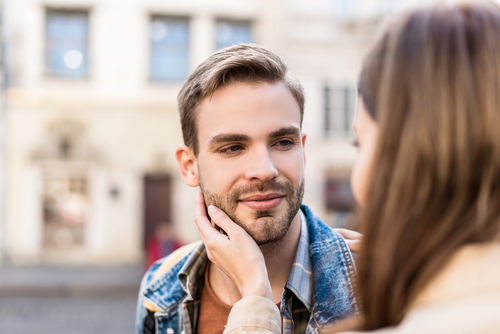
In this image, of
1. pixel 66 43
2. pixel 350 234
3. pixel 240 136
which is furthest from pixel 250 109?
pixel 66 43

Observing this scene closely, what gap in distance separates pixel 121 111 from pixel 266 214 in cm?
1349

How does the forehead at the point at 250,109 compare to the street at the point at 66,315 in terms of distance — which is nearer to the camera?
the forehead at the point at 250,109

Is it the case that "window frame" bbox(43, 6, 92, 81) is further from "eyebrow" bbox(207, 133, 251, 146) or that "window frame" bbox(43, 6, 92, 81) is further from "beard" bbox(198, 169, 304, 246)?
"beard" bbox(198, 169, 304, 246)

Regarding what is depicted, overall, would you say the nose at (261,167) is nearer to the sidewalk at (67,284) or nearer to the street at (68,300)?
the street at (68,300)

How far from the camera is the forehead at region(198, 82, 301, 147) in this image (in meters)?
1.82

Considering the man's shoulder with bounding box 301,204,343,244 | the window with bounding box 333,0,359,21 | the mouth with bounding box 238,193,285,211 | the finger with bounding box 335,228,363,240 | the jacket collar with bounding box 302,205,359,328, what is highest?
the window with bounding box 333,0,359,21

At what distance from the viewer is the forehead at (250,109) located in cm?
182

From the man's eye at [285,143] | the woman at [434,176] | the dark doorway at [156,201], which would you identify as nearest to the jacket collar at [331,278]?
the man's eye at [285,143]

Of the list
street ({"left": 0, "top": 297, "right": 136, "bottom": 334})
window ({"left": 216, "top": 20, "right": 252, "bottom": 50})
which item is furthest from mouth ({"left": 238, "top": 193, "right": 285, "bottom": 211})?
window ({"left": 216, "top": 20, "right": 252, "bottom": 50})

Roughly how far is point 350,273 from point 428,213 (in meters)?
0.85

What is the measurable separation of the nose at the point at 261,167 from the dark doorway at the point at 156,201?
42.3ft

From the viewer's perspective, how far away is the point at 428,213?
946 mm

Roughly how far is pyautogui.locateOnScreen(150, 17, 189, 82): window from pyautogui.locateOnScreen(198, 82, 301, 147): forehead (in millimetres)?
13306

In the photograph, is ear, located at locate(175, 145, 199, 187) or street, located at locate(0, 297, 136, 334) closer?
ear, located at locate(175, 145, 199, 187)
